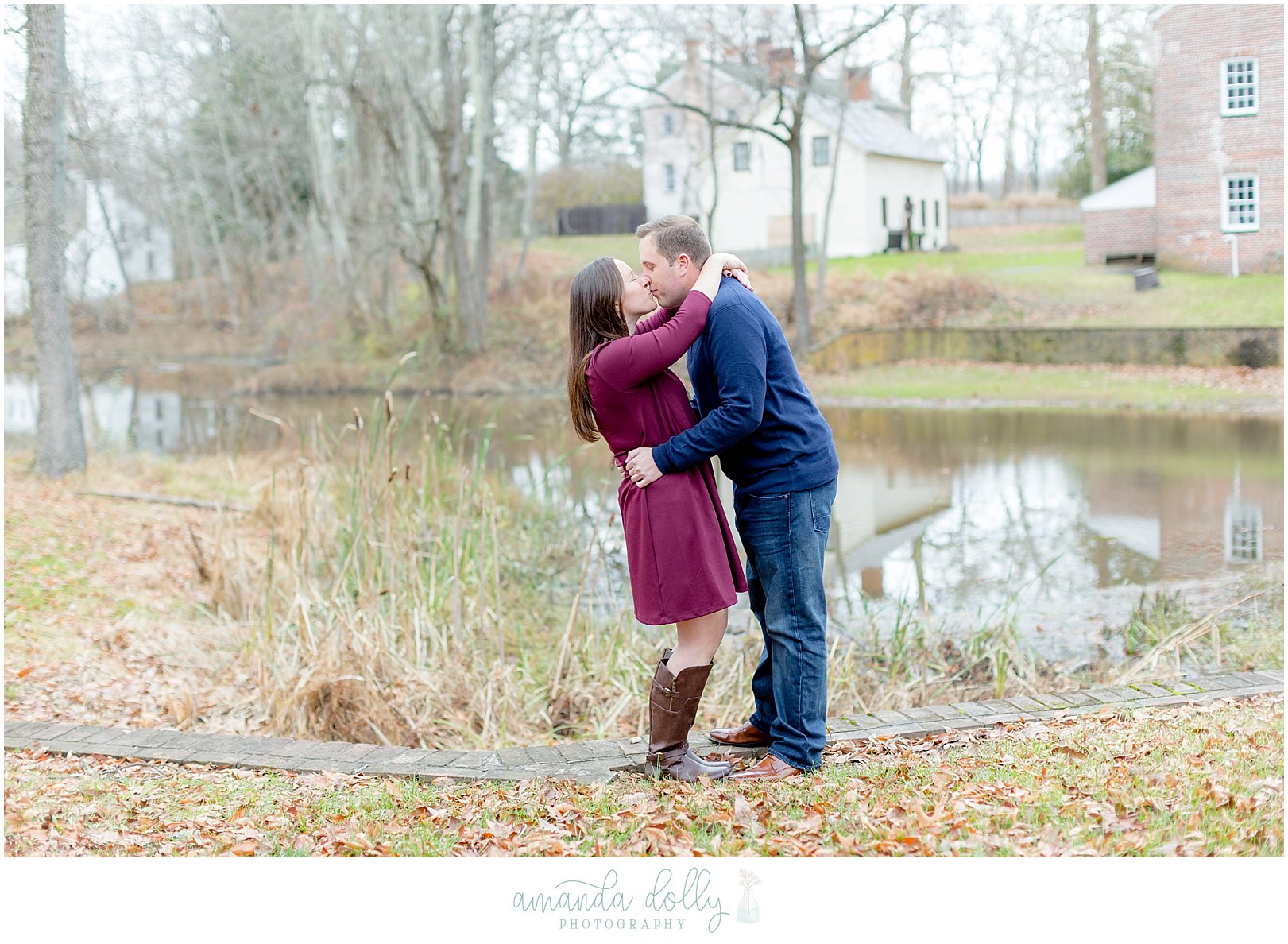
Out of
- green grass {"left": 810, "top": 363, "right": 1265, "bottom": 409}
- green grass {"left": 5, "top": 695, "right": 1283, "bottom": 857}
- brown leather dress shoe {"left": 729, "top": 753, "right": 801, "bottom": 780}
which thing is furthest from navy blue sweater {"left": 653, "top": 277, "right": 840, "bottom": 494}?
green grass {"left": 810, "top": 363, "right": 1265, "bottom": 409}

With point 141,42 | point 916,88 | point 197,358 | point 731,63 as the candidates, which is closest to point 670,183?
point 916,88

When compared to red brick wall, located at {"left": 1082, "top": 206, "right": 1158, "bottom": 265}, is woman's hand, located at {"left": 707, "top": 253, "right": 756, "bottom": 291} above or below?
below

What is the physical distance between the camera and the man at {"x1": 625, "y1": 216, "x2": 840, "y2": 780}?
4074 millimetres

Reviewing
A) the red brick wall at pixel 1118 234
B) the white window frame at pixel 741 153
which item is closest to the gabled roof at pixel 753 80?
the white window frame at pixel 741 153

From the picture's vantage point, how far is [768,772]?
4.21m

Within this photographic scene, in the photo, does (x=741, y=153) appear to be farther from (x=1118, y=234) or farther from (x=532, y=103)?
(x=532, y=103)

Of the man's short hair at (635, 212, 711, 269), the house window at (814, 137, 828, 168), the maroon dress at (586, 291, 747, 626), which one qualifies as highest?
the house window at (814, 137, 828, 168)

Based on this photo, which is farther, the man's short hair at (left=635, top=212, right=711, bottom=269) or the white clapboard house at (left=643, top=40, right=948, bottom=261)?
the white clapboard house at (left=643, top=40, right=948, bottom=261)

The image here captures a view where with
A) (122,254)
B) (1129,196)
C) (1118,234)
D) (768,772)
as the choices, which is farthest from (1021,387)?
(122,254)

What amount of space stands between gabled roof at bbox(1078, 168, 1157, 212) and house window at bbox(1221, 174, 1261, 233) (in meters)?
2.61

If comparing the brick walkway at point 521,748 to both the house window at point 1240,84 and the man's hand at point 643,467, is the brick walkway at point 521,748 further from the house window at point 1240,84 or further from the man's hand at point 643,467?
the house window at point 1240,84

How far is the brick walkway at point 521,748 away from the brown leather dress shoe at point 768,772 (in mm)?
294

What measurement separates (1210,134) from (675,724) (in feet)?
89.8
